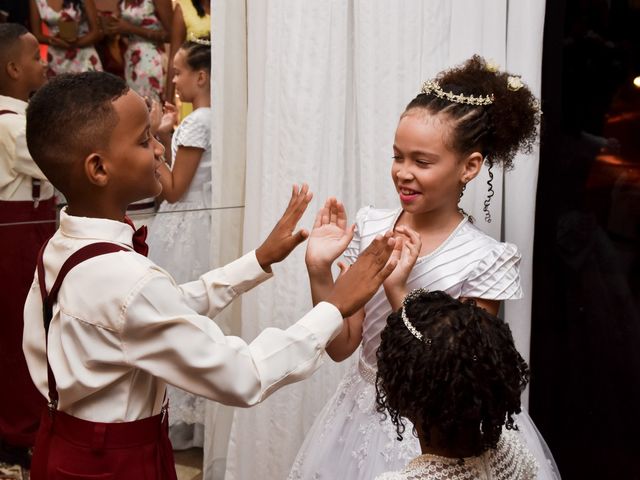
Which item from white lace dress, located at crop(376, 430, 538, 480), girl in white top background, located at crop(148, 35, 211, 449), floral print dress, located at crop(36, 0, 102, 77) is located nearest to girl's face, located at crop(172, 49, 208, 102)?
girl in white top background, located at crop(148, 35, 211, 449)

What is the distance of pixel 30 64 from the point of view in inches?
73.9

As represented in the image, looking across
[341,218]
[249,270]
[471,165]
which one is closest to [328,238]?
[341,218]

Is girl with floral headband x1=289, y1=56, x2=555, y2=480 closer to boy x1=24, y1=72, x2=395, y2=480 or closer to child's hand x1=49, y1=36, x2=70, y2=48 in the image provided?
boy x1=24, y1=72, x2=395, y2=480

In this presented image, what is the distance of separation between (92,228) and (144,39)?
102cm

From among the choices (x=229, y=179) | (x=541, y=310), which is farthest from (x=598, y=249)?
(x=229, y=179)

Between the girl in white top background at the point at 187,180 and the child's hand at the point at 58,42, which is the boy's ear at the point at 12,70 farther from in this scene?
the girl in white top background at the point at 187,180

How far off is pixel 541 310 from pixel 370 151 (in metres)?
0.67

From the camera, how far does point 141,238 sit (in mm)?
1416

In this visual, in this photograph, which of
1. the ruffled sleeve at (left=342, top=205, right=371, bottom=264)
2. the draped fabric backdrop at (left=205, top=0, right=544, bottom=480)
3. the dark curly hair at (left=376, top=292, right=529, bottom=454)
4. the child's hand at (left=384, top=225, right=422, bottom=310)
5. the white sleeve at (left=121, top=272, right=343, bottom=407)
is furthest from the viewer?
the draped fabric backdrop at (left=205, top=0, right=544, bottom=480)

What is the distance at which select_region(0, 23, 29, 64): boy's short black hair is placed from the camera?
5.96 ft

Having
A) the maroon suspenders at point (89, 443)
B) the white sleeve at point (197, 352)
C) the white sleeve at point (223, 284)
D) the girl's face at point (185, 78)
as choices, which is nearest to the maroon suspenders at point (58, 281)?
the maroon suspenders at point (89, 443)

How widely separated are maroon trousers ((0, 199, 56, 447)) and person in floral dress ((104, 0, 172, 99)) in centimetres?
50

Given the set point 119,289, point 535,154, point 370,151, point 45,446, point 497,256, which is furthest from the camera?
point 370,151

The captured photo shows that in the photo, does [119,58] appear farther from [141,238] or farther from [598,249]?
[598,249]
